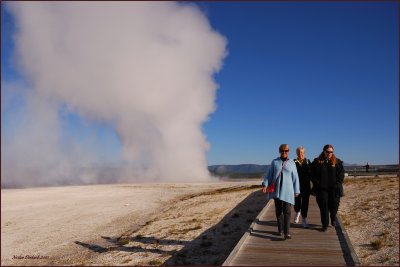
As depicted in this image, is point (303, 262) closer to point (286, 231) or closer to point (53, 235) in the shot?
point (286, 231)

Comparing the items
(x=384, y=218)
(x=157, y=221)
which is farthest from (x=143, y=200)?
(x=384, y=218)

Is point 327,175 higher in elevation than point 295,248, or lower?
higher

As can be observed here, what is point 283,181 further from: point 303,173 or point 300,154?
point 300,154

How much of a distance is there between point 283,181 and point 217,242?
6.04 m

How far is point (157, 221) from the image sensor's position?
21.2m

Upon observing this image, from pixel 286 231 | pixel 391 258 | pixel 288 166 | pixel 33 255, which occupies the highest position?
pixel 288 166

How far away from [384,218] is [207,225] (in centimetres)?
775

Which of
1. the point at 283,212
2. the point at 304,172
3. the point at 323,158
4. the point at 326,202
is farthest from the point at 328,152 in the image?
the point at 283,212

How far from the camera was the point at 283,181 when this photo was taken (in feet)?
33.8

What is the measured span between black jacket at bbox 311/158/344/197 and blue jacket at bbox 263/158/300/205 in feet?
3.65

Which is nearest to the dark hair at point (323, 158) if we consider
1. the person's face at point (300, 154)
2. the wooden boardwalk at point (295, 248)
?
the person's face at point (300, 154)

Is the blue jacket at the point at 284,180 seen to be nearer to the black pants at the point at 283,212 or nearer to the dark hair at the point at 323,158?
the black pants at the point at 283,212

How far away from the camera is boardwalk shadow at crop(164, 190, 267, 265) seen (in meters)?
12.9

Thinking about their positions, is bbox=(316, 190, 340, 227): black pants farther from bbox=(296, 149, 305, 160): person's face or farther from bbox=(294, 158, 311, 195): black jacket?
bbox=(296, 149, 305, 160): person's face
